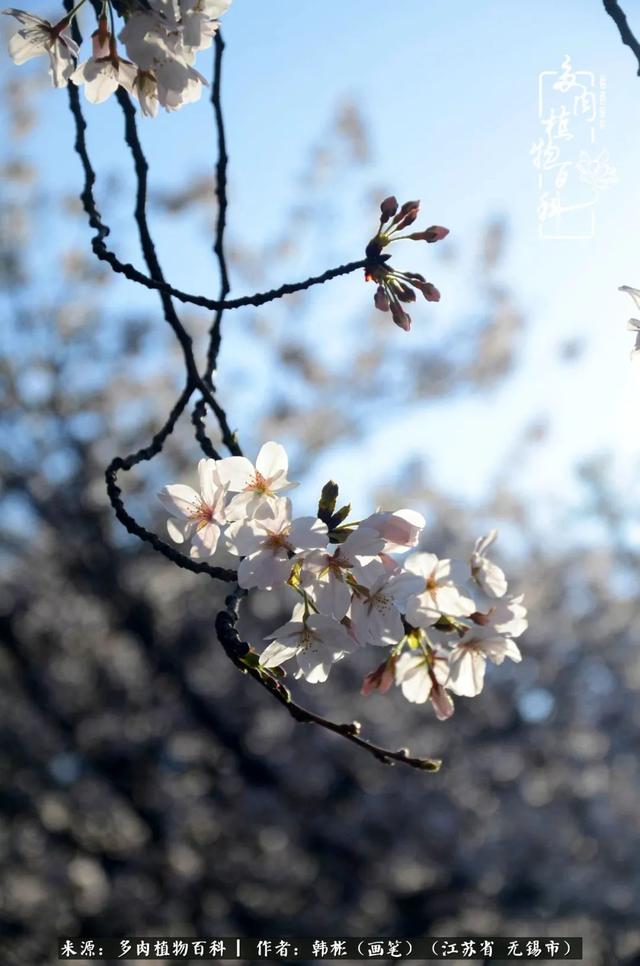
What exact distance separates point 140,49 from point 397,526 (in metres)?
0.71

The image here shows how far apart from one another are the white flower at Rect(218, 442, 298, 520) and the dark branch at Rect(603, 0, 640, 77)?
0.60 meters

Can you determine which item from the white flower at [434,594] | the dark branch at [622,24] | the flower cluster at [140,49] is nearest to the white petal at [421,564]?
the white flower at [434,594]

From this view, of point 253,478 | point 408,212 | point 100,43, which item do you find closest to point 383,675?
point 253,478

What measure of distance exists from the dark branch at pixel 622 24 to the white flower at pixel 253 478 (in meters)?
0.60

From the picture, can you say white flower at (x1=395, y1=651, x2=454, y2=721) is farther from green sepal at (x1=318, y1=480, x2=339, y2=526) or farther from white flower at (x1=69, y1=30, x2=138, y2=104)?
white flower at (x1=69, y1=30, x2=138, y2=104)

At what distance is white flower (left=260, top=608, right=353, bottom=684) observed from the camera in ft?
3.20

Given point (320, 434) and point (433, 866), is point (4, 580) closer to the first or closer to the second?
point (320, 434)

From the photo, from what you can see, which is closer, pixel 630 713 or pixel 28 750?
pixel 28 750

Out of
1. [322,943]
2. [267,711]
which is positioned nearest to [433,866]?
[267,711]

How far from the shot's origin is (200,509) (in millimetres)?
1088

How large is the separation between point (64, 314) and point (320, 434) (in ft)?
9.58

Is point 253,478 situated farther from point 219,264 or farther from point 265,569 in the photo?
point 219,264

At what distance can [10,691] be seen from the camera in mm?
8516

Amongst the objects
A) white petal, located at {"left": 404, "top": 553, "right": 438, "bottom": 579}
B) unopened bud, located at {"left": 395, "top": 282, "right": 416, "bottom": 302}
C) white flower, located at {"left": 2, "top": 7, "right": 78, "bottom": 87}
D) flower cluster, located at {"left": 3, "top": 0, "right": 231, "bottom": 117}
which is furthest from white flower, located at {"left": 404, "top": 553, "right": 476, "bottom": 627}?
white flower, located at {"left": 2, "top": 7, "right": 78, "bottom": 87}
